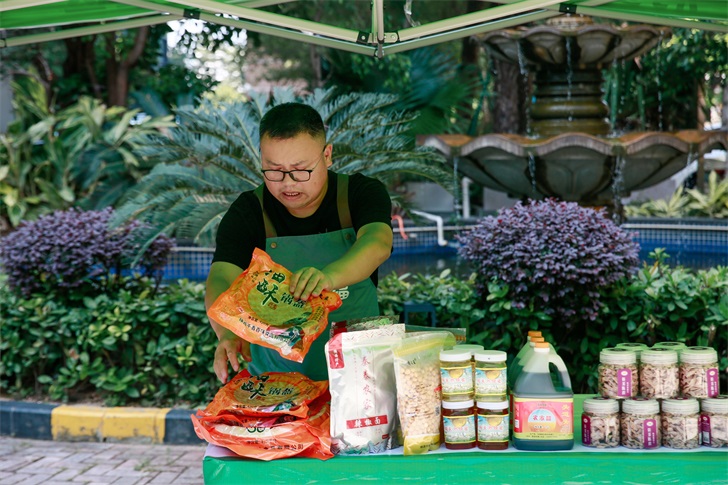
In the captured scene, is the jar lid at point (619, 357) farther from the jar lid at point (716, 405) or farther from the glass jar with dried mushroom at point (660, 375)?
the jar lid at point (716, 405)

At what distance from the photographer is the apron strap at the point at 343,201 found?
10.2ft

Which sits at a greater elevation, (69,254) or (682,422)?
(69,254)

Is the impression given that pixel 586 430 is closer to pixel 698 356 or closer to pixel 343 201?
pixel 698 356

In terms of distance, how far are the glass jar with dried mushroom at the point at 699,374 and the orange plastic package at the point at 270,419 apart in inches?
43.5

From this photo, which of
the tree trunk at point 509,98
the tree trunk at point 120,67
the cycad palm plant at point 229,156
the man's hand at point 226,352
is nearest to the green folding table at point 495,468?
the man's hand at point 226,352

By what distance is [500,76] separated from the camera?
585 inches

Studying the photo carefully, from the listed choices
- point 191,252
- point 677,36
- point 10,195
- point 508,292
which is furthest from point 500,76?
point 508,292

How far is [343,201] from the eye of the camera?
3.10 meters

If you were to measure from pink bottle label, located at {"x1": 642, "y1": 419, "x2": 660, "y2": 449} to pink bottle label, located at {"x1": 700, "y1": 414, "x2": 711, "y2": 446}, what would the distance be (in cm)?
15

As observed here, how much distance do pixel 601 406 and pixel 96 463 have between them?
3862mm

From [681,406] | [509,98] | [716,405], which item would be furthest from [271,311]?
[509,98]

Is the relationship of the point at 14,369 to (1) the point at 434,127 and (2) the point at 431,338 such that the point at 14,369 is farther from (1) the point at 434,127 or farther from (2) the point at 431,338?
(1) the point at 434,127

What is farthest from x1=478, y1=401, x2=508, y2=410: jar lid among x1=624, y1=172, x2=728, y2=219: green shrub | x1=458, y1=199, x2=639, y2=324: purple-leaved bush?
x1=624, y1=172, x2=728, y2=219: green shrub

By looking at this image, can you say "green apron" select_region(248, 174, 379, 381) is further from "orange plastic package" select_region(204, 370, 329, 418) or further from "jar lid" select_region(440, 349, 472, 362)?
"jar lid" select_region(440, 349, 472, 362)
